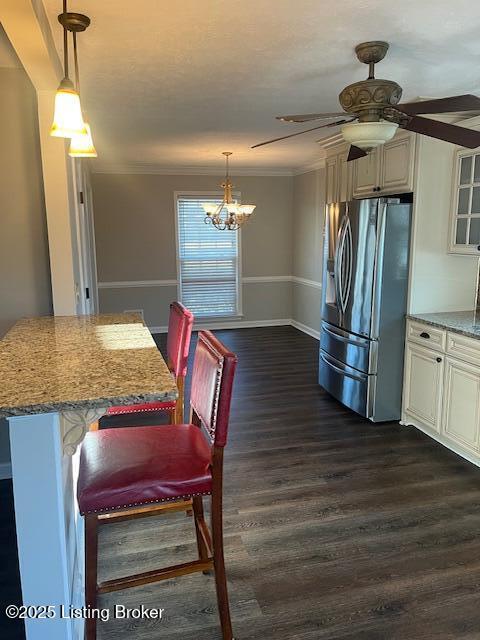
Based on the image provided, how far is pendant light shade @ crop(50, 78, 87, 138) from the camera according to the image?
1584 mm

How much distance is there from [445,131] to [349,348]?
202 centimetres

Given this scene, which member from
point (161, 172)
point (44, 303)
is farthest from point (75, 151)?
point (161, 172)

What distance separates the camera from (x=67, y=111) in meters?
1.60

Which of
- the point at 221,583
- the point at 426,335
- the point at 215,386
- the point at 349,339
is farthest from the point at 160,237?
the point at 221,583

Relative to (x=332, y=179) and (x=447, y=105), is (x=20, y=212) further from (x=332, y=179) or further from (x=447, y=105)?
(x=332, y=179)

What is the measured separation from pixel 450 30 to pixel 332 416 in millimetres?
2852

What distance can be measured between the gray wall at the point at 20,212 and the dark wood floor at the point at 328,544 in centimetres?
148

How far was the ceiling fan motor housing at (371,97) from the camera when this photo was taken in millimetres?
2246

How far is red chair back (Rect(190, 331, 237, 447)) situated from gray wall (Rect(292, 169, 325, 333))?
16.2 ft

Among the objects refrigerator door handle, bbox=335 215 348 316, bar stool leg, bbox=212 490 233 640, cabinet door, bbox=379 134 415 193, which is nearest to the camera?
bar stool leg, bbox=212 490 233 640

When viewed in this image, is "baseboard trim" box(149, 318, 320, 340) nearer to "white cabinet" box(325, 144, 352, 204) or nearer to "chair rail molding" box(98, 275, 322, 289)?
"chair rail molding" box(98, 275, 322, 289)

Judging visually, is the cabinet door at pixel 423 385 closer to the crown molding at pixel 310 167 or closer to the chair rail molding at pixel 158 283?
the chair rail molding at pixel 158 283

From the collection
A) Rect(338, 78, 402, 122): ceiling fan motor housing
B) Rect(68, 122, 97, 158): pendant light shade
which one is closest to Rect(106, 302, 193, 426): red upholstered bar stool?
Rect(68, 122, 97, 158): pendant light shade

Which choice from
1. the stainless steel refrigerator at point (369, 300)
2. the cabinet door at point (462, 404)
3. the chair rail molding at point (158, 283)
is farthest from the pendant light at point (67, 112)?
the chair rail molding at point (158, 283)
